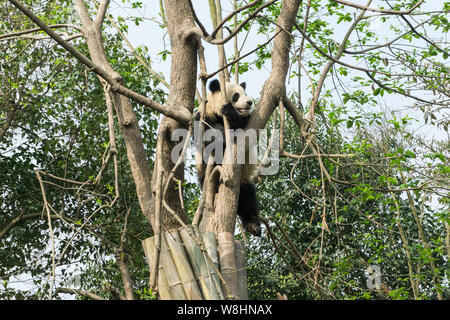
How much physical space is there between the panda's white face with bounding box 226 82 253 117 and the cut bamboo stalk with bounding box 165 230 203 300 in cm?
216

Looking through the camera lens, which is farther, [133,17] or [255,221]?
[133,17]

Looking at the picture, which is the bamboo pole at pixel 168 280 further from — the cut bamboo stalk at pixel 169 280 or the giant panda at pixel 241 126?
the giant panda at pixel 241 126

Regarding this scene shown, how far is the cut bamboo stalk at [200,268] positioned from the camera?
120 inches

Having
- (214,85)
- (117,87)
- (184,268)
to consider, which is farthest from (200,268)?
(214,85)

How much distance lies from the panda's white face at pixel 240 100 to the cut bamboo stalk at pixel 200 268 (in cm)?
214

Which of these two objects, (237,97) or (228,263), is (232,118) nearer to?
(237,97)

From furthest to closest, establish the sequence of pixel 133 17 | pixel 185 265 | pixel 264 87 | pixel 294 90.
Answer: pixel 294 90 < pixel 133 17 < pixel 264 87 < pixel 185 265

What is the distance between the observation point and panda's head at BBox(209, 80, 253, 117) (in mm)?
5117

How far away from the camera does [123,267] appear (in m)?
5.46

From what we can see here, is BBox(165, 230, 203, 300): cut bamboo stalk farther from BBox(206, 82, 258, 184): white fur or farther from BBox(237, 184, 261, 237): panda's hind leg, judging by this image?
BBox(237, 184, 261, 237): panda's hind leg
